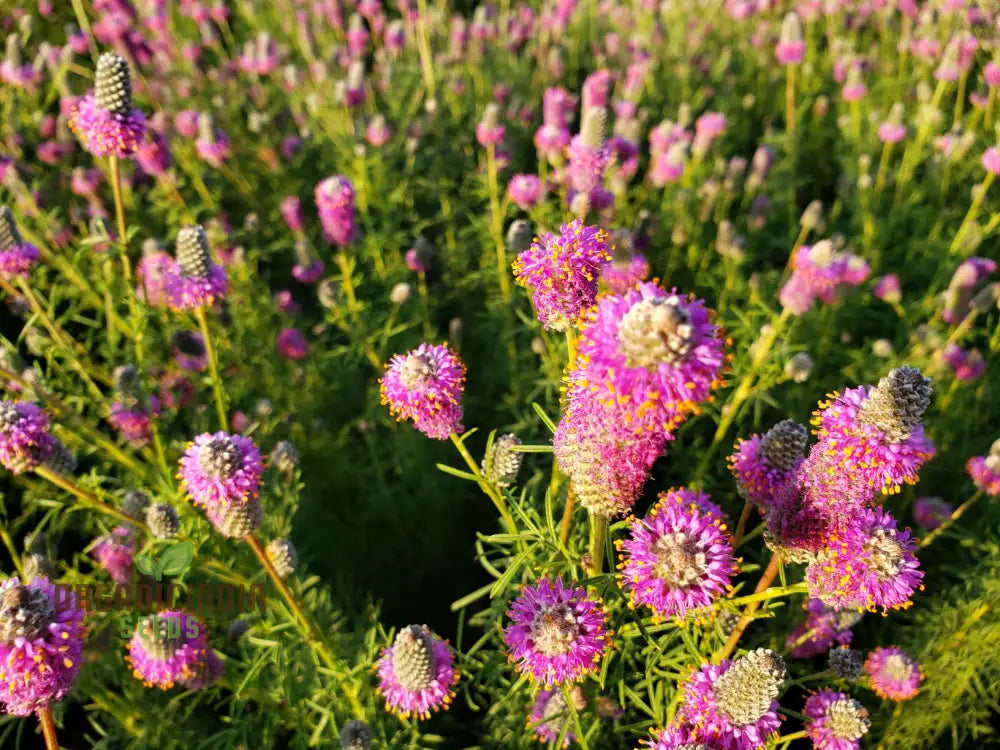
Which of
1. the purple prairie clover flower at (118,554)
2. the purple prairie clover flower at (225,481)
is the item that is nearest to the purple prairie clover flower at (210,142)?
the purple prairie clover flower at (118,554)

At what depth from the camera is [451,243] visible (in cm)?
484

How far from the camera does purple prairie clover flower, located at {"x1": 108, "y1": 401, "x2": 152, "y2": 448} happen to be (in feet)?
9.54

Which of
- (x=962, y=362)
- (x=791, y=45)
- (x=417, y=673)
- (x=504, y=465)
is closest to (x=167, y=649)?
(x=417, y=673)

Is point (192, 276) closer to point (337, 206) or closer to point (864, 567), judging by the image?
point (337, 206)

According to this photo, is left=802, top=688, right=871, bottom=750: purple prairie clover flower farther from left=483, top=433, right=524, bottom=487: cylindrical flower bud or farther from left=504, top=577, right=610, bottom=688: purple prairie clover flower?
left=483, top=433, right=524, bottom=487: cylindrical flower bud

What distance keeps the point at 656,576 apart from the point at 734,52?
23.4 feet

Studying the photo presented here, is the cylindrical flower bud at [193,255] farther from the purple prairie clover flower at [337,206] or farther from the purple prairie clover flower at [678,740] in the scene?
the purple prairie clover flower at [678,740]

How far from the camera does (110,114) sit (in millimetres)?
2781

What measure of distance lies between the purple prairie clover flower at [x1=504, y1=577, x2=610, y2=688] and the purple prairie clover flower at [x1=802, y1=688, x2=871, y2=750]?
80 cm

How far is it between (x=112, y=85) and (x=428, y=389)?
2.01m

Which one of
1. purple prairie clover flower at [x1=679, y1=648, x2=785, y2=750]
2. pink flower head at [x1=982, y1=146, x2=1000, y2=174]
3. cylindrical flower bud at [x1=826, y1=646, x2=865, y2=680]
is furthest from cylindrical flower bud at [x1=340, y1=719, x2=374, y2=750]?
pink flower head at [x1=982, y1=146, x2=1000, y2=174]

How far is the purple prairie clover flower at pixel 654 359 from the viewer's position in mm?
1275

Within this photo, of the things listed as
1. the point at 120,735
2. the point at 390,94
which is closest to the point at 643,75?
the point at 390,94

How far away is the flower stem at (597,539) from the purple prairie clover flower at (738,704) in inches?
15.5
